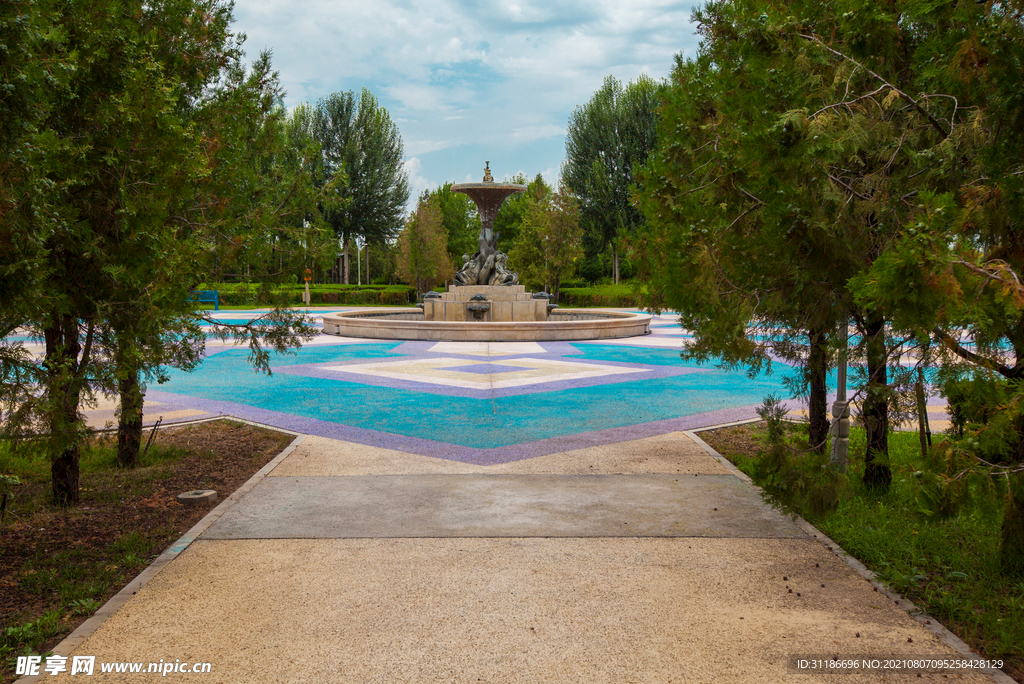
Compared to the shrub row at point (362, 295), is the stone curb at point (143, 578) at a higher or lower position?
lower

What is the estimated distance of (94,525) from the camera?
5703 mm

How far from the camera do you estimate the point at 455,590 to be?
4.40 metres

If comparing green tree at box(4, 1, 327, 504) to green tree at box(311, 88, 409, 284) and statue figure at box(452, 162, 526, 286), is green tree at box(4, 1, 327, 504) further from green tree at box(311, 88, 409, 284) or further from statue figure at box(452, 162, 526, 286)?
green tree at box(311, 88, 409, 284)

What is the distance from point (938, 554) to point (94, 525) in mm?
6221

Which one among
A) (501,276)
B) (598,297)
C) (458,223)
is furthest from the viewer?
(458,223)

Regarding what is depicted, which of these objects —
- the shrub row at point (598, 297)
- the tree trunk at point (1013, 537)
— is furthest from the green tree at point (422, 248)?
the tree trunk at point (1013, 537)

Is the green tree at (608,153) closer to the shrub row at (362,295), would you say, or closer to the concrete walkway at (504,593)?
the shrub row at (362,295)

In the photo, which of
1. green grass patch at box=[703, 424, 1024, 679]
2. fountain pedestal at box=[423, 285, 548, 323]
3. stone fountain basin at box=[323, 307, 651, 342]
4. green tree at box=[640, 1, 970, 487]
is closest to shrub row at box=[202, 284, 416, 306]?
fountain pedestal at box=[423, 285, 548, 323]

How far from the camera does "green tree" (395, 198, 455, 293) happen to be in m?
48.1

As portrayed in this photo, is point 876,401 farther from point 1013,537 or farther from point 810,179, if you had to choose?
point 810,179

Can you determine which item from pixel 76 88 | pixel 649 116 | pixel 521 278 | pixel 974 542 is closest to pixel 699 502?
pixel 974 542

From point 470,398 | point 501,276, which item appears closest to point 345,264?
point 501,276

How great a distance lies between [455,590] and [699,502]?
2746mm

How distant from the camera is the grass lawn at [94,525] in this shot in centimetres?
418
